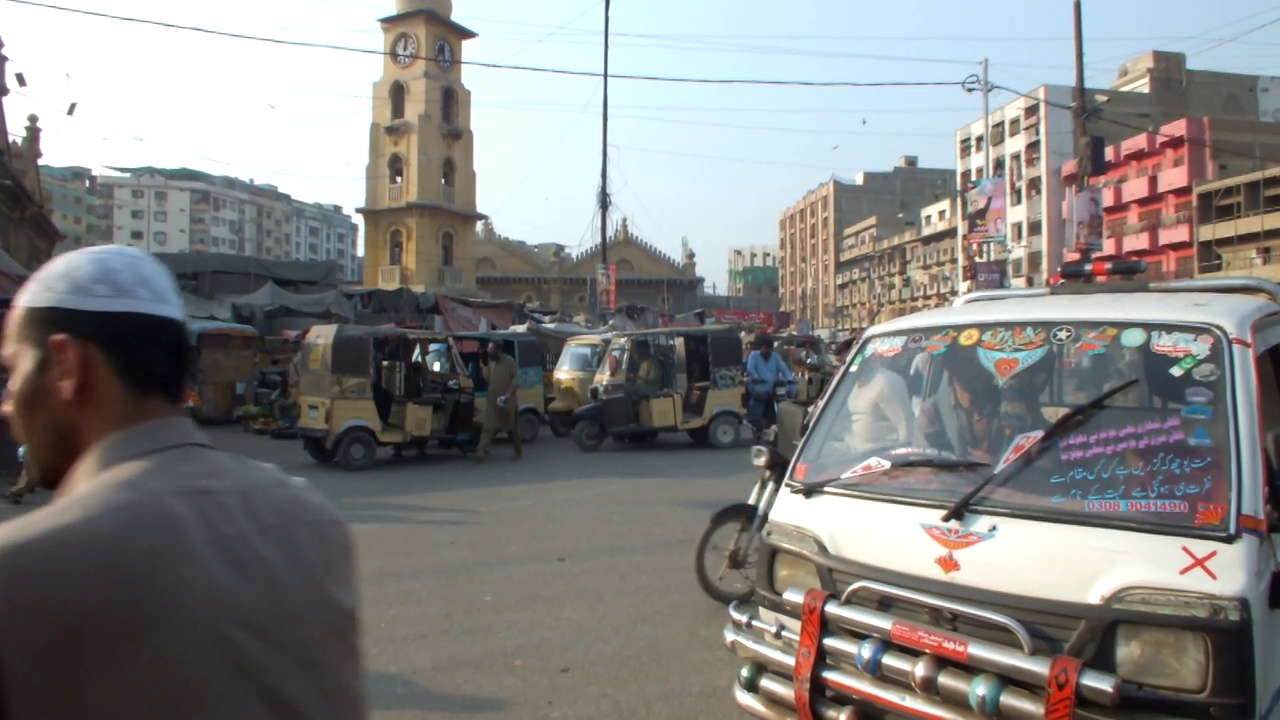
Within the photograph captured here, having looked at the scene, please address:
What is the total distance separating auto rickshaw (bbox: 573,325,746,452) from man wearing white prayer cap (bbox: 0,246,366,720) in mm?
14155

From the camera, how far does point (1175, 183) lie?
50.9 meters

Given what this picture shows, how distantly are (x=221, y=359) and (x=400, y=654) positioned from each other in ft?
54.2

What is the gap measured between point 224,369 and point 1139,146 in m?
51.0

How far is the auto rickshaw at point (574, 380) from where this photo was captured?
59.7ft

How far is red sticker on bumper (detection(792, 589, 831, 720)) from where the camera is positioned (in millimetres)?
3484

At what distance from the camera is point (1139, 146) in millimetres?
53875

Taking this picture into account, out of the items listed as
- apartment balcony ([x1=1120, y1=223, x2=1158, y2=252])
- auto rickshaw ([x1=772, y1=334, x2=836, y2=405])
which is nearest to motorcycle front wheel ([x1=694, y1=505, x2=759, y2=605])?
auto rickshaw ([x1=772, y1=334, x2=836, y2=405])

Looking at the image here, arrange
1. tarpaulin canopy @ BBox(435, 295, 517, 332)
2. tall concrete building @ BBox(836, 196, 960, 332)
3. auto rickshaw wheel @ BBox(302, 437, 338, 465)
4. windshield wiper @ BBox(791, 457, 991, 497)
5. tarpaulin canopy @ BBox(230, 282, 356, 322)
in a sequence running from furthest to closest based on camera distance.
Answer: tall concrete building @ BBox(836, 196, 960, 332) < tarpaulin canopy @ BBox(435, 295, 517, 332) < tarpaulin canopy @ BBox(230, 282, 356, 322) < auto rickshaw wheel @ BBox(302, 437, 338, 465) < windshield wiper @ BBox(791, 457, 991, 497)

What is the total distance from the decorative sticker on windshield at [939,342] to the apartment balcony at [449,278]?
165ft

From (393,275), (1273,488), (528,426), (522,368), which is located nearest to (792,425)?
(1273,488)

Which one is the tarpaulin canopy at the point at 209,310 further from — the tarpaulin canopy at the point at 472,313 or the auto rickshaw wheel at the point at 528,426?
the auto rickshaw wheel at the point at 528,426

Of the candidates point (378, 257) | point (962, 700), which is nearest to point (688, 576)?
point (962, 700)

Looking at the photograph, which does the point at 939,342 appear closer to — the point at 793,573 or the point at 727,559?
the point at 793,573

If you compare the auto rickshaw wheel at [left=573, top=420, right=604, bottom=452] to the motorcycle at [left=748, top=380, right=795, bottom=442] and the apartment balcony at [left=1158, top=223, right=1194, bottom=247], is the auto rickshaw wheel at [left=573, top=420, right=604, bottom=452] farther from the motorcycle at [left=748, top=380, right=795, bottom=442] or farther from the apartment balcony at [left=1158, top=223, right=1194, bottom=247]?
the apartment balcony at [left=1158, top=223, right=1194, bottom=247]
